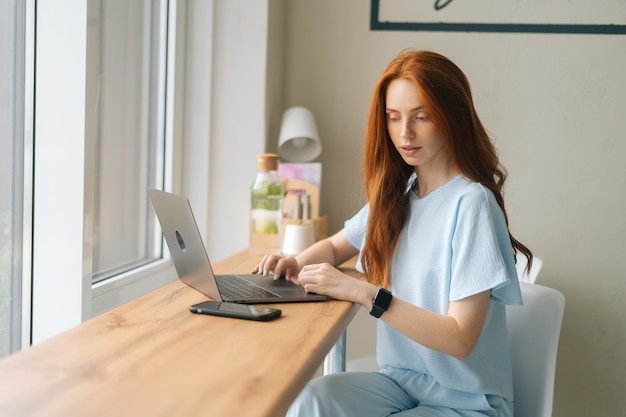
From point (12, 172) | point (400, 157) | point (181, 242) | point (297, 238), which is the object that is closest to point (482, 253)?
point (400, 157)

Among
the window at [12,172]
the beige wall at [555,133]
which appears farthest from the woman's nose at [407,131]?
the beige wall at [555,133]

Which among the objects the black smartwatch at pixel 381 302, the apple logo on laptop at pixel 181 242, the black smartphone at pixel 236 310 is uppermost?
the apple logo on laptop at pixel 181 242

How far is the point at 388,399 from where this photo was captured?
1.48 meters

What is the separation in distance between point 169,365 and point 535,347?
2.89ft

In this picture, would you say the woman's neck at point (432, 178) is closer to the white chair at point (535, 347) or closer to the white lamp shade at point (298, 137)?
the white chair at point (535, 347)

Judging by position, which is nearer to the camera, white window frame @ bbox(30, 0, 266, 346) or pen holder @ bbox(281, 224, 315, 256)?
pen holder @ bbox(281, 224, 315, 256)

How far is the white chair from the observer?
1539 millimetres

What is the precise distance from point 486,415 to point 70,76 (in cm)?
115

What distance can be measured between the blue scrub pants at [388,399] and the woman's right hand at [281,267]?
29 cm

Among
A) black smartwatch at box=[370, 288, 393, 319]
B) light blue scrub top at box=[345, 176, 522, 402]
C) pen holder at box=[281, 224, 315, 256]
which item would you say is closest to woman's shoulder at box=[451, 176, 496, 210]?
light blue scrub top at box=[345, 176, 522, 402]

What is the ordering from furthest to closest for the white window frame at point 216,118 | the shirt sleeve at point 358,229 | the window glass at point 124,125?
1. the white window frame at point 216,118
2. the window glass at point 124,125
3. the shirt sleeve at point 358,229

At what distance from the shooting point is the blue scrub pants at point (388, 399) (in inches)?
54.1

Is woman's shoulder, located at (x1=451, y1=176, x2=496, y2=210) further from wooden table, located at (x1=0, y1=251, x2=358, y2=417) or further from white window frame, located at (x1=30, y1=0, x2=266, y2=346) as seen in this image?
white window frame, located at (x1=30, y1=0, x2=266, y2=346)

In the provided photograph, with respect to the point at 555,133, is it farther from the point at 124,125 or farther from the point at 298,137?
the point at 124,125
